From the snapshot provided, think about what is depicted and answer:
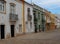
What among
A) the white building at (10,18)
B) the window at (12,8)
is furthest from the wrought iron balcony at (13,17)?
the window at (12,8)

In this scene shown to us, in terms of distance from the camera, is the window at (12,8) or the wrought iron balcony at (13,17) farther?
the window at (12,8)

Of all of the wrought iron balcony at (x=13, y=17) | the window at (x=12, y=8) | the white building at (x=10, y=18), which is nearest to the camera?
the white building at (x=10, y=18)

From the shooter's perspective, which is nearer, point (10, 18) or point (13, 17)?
point (10, 18)

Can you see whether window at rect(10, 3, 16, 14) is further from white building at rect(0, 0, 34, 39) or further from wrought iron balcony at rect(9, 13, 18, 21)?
wrought iron balcony at rect(9, 13, 18, 21)

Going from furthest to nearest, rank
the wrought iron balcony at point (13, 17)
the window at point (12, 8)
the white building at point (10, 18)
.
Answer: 1. the window at point (12, 8)
2. the wrought iron balcony at point (13, 17)
3. the white building at point (10, 18)

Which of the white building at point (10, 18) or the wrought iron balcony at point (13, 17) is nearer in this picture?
the white building at point (10, 18)

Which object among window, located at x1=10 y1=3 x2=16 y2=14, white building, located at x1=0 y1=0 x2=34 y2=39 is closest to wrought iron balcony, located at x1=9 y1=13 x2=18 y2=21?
white building, located at x1=0 y1=0 x2=34 y2=39

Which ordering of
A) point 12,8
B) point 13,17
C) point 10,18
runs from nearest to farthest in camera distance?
1. point 10,18
2. point 13,17
3. point 12,8

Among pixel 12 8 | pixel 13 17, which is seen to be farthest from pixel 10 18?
pixel 12 8

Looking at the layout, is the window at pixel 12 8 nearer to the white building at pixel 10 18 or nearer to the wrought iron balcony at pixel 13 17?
the white building at pixel 10 18

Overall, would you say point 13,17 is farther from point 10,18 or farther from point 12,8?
point 12,8

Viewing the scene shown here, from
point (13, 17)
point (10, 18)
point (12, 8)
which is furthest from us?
point (12, 8)

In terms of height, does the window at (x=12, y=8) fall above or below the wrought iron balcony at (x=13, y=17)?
above

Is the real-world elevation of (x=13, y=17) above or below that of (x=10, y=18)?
above
